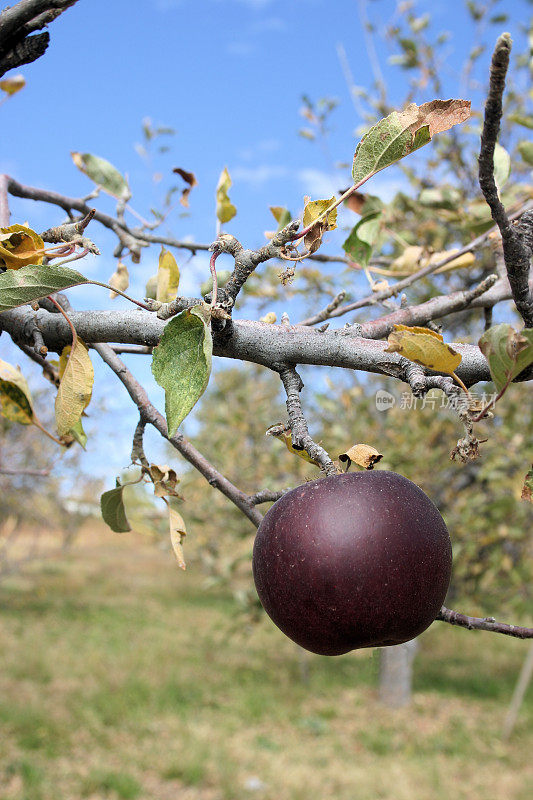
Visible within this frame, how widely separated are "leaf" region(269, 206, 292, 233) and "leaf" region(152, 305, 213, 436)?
0.63m

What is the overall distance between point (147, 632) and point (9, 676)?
7.88ft

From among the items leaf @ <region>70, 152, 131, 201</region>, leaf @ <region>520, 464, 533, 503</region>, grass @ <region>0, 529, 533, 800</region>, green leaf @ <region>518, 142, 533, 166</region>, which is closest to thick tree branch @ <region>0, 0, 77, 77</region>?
leaf @ <region>70, 152, 131, 201</region>

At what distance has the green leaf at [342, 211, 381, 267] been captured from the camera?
1530mm

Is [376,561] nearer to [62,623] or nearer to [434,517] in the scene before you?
[434,517]

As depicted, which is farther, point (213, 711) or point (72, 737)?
point (213, 711)

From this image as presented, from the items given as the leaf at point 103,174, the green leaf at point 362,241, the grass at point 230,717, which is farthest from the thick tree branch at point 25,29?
the grass at point 230,717

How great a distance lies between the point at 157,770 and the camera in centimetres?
472

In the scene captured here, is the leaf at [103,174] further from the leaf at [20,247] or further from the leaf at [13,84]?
the leaf at [20,247]

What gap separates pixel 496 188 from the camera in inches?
28.2

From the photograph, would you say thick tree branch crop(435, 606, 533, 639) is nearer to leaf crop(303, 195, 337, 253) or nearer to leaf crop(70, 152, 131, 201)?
leaf crop(303, 195, 337, 253)

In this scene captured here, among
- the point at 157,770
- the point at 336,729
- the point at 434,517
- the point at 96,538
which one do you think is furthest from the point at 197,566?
the point at 434,517

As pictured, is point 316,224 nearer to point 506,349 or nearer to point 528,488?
point 506,349

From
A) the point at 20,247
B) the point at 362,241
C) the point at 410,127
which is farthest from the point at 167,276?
the point at 362,241

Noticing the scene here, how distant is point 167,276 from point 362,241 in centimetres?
59
